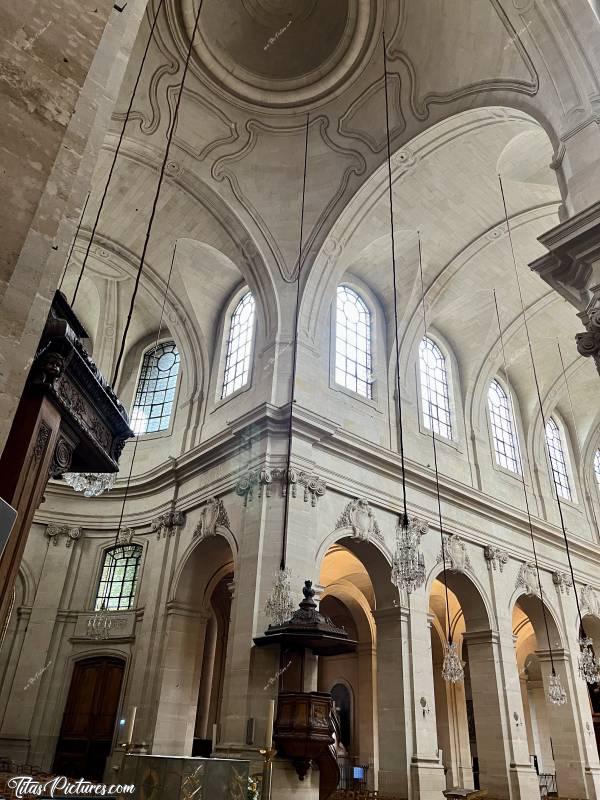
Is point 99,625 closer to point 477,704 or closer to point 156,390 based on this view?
point 156,390

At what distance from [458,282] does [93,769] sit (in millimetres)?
13361

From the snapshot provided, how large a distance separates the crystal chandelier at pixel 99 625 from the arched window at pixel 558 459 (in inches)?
510

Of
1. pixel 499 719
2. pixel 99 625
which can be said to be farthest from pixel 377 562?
pixel 99 625

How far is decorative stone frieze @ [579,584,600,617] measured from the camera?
16.2 meters

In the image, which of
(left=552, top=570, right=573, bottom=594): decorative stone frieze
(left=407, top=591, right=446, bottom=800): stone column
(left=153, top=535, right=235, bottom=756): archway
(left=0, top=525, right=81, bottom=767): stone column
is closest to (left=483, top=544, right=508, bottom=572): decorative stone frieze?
(left=552, top=570, right=573, bottom=594): decorative stone frieze

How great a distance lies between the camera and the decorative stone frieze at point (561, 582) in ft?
51.4

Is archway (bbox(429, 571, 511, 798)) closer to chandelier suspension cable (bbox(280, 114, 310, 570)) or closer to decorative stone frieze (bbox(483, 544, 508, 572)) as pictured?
decorative stone frieze (bbox(483, 544, 508, 572))

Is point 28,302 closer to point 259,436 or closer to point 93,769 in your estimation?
point 259,436

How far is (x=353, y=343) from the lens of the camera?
14.2m

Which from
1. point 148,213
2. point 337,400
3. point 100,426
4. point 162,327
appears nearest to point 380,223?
point 337,400

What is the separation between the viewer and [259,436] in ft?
36.7

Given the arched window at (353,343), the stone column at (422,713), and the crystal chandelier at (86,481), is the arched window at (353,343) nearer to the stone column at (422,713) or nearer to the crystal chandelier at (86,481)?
the stone column at (422,713)

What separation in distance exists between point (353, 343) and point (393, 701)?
24.8ft

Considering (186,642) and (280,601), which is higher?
(280,601)
